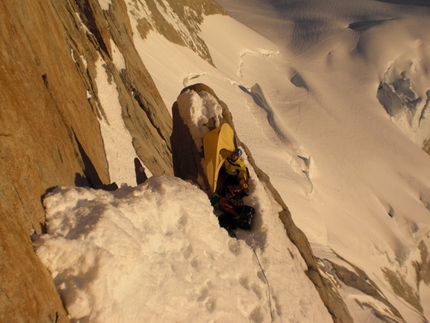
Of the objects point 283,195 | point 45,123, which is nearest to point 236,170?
point 45,123

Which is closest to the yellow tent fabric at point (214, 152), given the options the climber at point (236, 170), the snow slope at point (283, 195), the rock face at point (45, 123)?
the climber at point (236, 170)

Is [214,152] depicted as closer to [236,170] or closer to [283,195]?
[236,170]

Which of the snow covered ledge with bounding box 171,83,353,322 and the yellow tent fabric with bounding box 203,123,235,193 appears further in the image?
the snow covered ledge with bounding box 171,83,353,322

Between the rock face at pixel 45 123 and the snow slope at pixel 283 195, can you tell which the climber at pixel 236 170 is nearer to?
the snow slope at pixel 283 195

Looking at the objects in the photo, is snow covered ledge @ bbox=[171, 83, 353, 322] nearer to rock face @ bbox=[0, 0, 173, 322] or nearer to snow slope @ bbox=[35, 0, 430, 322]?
snow slope @ bbox=[35, 0, 430, 322]

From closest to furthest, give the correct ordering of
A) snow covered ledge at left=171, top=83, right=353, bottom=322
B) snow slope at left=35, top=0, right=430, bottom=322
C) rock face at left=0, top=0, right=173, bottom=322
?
rock face at left=0, top=0, right=173, bottom=322 → snow slope at left=35, top=0, right=430, bottom=322 → snow covered ledge at left=171, top=83, right=353, bottom=322

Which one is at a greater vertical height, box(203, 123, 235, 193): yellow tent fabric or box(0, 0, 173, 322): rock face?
box(0, 0, 173, 322): rock face

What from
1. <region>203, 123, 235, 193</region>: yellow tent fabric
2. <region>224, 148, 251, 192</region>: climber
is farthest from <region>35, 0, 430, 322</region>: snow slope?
<region>203, 123, 235, 193</region>: yellow tent fabric
